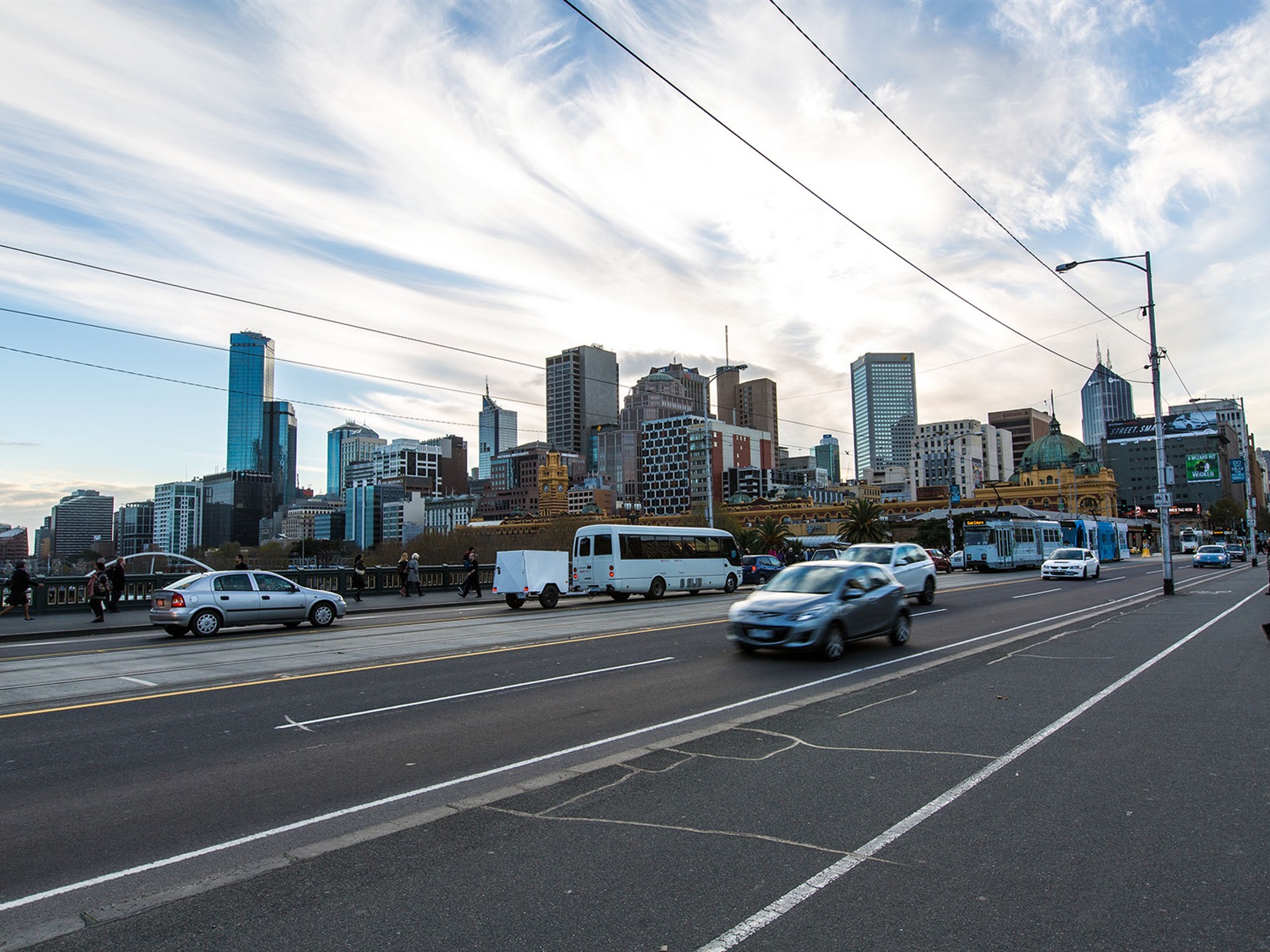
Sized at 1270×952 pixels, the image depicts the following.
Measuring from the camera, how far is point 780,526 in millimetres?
67750

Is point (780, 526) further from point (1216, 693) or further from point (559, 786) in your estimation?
point (559, 786)

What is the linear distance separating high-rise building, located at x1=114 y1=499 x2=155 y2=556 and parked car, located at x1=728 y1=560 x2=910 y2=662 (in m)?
157

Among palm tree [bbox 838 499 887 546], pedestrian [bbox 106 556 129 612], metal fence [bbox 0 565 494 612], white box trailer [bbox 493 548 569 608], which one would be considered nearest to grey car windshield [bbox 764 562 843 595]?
white box trailer [bbox 493 548 569 608]

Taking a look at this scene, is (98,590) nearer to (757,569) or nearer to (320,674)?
(320,674)

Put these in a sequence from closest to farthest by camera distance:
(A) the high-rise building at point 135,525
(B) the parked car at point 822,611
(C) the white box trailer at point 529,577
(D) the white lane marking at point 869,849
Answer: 1. (D) the white lane marking at point 869,849
2. (B) the parked car at point 822,611
3. (C) the white box trailer at point 529,577
4. (A) the high-rise building at point 135,525

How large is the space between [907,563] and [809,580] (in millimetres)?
10202

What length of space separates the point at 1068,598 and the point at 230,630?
23.5 m

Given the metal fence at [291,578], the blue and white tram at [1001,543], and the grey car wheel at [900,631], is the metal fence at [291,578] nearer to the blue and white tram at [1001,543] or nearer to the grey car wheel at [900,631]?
the grey car wheel at [900,631]

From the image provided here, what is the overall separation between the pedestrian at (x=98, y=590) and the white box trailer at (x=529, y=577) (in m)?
10.2

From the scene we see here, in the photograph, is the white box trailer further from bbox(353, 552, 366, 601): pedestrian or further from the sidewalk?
bbox(353, 552, 366, 601): pedestrian

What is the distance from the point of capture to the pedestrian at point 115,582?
23016 millimetres

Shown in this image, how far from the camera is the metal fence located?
75.7 feet

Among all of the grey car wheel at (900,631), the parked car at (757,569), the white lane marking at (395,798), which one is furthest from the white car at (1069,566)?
the white lane marking at (395,798)

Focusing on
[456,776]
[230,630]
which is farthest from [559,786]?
[230,630]
